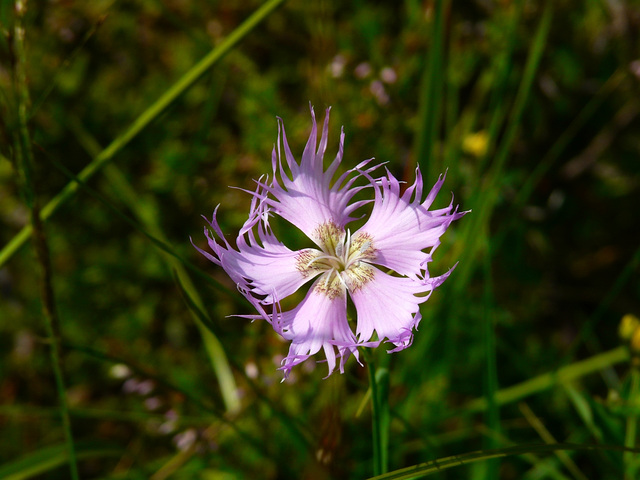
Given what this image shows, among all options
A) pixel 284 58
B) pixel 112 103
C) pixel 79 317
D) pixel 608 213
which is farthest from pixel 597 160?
pixel 79 317

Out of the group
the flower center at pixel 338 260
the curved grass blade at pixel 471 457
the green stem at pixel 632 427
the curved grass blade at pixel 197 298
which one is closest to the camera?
the curved grass blade at pixel 471 457

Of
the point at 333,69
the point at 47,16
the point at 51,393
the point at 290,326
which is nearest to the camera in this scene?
the point at 290,326

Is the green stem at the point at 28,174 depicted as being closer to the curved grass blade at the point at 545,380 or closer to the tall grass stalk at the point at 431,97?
the tall grass stalk at the point at 431,97

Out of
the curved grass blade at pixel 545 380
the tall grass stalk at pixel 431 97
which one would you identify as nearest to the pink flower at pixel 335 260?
the tall grass stalk at pixel 431 97

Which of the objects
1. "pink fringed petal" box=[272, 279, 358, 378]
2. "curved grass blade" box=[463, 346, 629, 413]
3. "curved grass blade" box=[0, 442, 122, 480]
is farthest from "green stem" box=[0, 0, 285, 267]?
"curved grass blade" box=[463, 346, 629, 413]

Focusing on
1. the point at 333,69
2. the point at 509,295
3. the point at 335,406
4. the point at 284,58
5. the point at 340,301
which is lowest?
the point at 335,406

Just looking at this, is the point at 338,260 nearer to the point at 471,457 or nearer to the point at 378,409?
the point at 378,409

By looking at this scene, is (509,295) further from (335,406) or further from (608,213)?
(335,406)

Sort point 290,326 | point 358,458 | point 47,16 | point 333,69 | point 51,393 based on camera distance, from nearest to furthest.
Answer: point 290,326
point 358,458
point 333,69
point 51,393
point 47,16

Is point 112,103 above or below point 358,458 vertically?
above
